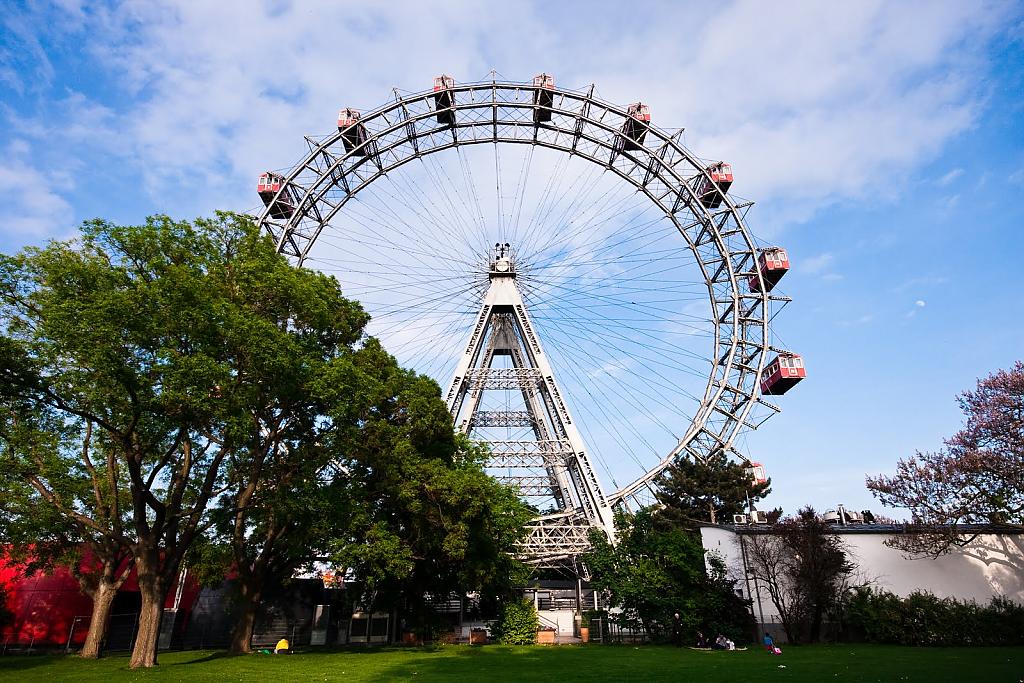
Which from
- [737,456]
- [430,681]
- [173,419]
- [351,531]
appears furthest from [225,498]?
[737,456]

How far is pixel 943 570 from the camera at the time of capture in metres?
25.3

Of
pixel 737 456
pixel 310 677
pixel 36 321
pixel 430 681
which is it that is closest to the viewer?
pixel 430 681

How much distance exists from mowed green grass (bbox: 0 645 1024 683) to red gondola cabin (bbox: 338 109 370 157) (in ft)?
83.1

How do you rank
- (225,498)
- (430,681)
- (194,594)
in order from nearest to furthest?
(430,681) → (225,498) → (194,594)

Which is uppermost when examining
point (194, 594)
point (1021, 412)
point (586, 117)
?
point (586, 117)

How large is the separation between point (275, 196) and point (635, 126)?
817 inches

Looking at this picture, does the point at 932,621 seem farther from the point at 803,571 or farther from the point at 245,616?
the point at 245,616

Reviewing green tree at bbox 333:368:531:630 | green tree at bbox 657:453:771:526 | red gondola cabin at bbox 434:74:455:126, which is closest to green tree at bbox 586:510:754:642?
green tree at bbox 333:368:531:630

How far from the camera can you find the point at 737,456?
111 feet

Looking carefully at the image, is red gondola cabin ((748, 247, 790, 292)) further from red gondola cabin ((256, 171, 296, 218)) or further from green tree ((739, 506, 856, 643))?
red gondola cabin ((256, 171, 296, 218))

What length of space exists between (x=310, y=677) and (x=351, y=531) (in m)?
8.27

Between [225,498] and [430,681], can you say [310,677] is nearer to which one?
[430,681]

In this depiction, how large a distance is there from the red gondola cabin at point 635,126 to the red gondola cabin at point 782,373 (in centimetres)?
1449

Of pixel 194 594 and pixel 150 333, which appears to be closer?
pixel 150 333
